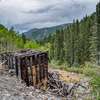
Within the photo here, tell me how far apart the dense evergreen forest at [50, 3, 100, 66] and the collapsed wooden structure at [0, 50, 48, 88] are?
35.4 meters

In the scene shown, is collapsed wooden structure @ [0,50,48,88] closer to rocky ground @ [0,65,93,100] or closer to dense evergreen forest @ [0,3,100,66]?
rocky ground @ [0,65,93,100]

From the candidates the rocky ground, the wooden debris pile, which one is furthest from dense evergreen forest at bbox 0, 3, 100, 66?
the rocky ground

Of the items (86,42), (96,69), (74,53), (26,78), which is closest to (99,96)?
(96,69)

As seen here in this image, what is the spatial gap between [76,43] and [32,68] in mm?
55300

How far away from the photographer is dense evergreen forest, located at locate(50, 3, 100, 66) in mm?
63144

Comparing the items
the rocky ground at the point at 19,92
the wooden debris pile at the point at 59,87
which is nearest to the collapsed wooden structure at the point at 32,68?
the wooden debris pile at the point at 59,87

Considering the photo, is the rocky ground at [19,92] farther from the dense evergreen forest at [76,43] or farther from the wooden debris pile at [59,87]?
the dense evergreen forest at [76,43]

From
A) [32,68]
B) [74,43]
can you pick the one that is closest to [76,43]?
[74,43]

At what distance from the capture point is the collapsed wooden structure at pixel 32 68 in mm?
15562

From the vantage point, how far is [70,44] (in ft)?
246

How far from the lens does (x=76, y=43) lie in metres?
70.8

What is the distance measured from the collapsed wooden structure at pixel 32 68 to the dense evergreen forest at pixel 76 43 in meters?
35.4

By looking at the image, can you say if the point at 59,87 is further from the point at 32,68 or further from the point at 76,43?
the point at 76,43

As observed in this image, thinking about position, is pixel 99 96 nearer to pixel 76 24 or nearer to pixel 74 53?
pixel 74 53
